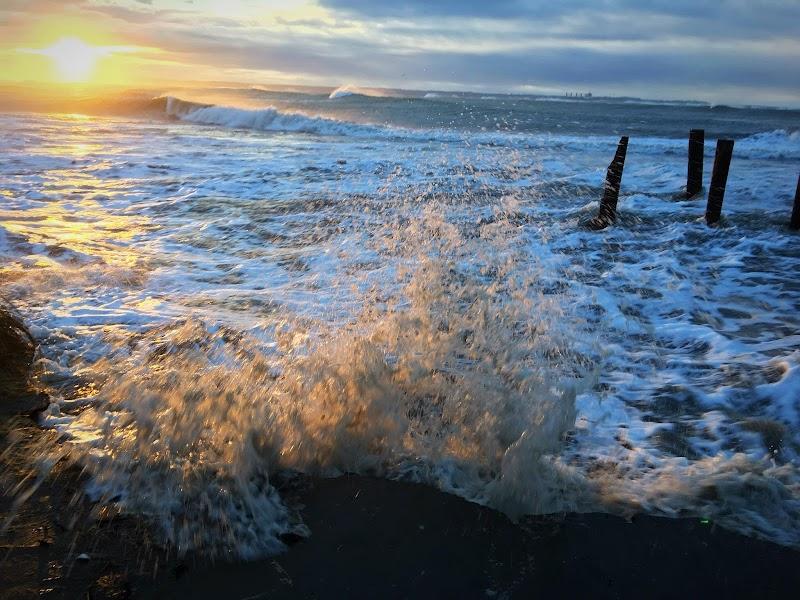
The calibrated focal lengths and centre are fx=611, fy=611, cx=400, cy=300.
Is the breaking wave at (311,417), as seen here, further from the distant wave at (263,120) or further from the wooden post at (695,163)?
the distant wave at (263,120)

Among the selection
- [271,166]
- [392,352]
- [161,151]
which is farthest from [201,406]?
[161,151]

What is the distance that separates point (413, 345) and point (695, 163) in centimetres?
1046

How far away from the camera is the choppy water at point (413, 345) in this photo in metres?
3.67

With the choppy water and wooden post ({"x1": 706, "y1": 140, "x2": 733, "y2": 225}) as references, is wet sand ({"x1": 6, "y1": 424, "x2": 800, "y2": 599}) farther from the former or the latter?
wooden post ({"x1": 706, "y1": 140, "x2": 733, "y2": 225})

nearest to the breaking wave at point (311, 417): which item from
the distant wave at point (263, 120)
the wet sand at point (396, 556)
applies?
the wet sand at point (396, 556)

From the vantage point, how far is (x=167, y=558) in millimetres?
3045

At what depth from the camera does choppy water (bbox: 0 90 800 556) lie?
3.67m

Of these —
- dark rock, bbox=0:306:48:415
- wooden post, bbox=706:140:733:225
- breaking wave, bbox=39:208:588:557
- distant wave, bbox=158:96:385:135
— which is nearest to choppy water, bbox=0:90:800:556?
breaking wave, bbox=39:208:588:557

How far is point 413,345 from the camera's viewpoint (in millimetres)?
5398

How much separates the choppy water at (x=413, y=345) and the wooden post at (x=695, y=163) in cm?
61

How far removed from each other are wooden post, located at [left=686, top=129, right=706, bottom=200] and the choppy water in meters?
0.61

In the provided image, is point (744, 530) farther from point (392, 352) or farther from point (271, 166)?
point (271, 166)

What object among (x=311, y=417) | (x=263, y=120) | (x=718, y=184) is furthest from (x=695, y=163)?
(x=263, y=120)

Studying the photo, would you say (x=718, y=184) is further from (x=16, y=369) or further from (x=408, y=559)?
(x=16, y=369)
